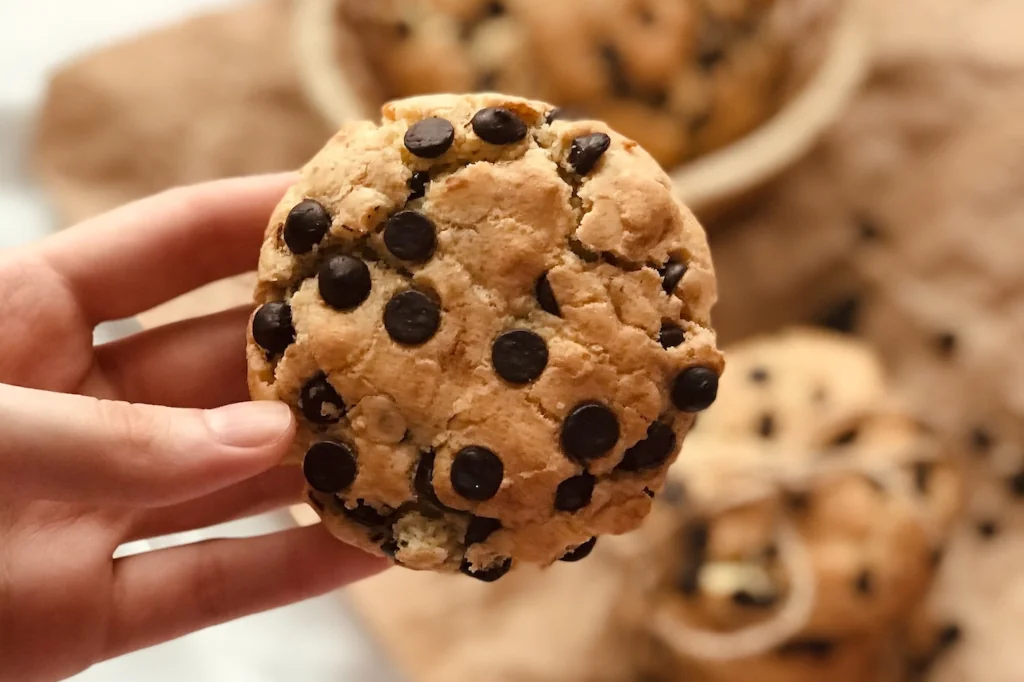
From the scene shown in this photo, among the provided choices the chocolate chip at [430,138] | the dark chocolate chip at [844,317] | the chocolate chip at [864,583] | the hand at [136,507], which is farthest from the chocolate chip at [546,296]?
the dark chocolate chip at [844,317]

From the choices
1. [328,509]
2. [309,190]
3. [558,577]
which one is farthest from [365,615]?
[309,190]

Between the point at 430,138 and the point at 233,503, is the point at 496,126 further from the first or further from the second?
the point at 233,503

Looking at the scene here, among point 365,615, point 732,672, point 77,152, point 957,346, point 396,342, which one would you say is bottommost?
point 365,615

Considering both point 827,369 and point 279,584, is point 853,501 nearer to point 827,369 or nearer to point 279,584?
point 827,369

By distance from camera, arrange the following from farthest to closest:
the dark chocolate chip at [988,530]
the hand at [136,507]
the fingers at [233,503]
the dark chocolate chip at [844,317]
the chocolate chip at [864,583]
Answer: the dark chocolate chip at [844,317] < the dark chocolate chip at [988,530] < the chocolate chip at [864,583] < the fingers at [233,503] < the hand at [136,507]

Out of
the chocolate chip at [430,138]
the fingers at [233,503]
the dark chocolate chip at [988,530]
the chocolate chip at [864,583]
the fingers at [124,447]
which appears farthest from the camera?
the dark chocolate chip at [988,530]

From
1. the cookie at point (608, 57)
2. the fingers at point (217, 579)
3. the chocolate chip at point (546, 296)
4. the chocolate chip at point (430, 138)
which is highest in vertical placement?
the cookie at point (608, 57)

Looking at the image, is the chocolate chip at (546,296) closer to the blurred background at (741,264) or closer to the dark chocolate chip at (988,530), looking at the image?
the blurred background at (741,264)
